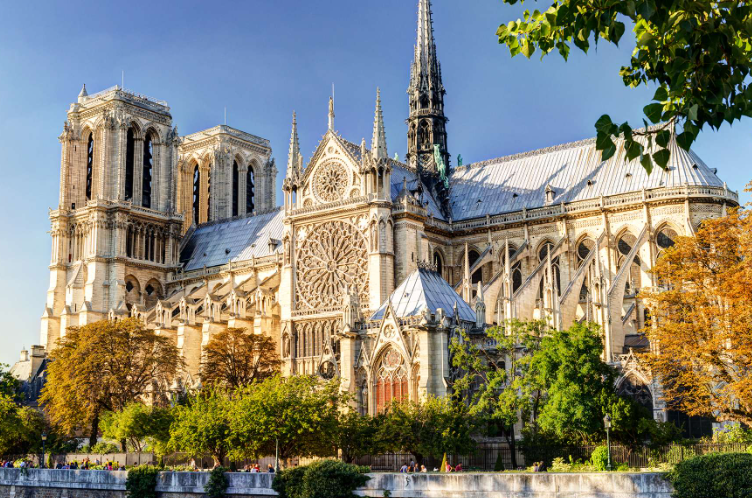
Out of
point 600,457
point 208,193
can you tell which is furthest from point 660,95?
point 208,193

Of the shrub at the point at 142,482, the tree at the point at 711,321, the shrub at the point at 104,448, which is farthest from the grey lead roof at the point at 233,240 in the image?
the tree at the point at 711,321

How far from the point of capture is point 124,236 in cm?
7450

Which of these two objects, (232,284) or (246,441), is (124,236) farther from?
(246,441)

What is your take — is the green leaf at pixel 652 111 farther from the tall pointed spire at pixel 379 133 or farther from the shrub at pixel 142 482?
the tall pointed spire at pixel 379 133

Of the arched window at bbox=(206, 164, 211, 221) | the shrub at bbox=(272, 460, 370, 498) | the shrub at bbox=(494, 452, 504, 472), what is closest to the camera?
the shrub at bbox=(272, 460, 370, 498)

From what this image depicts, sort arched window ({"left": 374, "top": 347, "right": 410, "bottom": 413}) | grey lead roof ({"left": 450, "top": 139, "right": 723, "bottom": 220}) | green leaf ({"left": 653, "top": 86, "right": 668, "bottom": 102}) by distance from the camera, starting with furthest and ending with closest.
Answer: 1. grey lead roof ({"left": 450, "top": 139, "right": 723, "bottom": 220})
2. arched window ({"left": 374, "top": 347, "right": 410, "bottom": 413})
3. green leaf ({"left": 653, "top": 86, "right": 668, "bottom": 102})

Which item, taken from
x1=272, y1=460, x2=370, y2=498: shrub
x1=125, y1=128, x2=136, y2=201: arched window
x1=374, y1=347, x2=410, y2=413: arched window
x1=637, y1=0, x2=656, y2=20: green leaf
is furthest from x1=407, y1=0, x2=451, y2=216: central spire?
x1=637, y1=0, x2=656, y2=20: green leaf

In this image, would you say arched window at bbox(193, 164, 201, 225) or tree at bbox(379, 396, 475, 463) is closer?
tree at bbox(379, 396, 475, 463)

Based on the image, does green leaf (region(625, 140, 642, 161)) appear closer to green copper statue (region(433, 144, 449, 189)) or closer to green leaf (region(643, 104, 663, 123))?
green leaf (region(643, 104, 663, 123))

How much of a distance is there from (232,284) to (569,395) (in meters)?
40.8

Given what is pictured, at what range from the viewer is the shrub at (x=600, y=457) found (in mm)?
30562

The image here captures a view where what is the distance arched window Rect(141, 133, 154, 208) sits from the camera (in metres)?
79.7

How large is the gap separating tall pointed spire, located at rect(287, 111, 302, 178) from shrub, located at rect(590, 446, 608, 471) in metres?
34.7

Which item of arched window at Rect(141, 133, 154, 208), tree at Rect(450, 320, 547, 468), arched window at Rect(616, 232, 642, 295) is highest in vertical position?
arched window at Rect(141, 133, 154, 208)
